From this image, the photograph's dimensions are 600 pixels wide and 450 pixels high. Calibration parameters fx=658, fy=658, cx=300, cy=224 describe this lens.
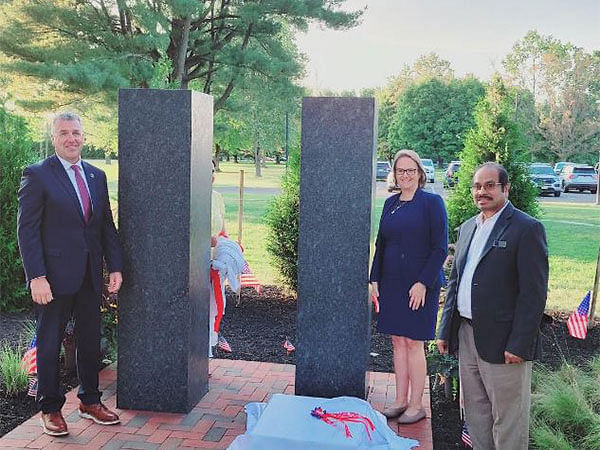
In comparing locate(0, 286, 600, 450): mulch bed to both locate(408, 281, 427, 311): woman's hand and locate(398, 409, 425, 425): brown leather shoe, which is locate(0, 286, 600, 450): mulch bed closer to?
locate(398, 409, 425, 425): brown leather shoe

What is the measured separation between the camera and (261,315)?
23.7 ft

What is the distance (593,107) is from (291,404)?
34.7 metres

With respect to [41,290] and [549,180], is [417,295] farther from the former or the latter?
[549,180]

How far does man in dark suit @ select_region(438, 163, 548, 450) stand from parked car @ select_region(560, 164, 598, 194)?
28.7m

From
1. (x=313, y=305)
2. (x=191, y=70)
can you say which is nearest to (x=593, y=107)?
(x=191, y=70)

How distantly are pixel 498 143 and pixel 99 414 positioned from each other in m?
4.14

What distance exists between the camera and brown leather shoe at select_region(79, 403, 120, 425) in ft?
13.3

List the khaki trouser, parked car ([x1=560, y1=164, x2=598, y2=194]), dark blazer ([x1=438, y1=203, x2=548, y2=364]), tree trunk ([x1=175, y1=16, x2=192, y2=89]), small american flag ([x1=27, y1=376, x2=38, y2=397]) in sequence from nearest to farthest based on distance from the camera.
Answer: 1. dark blazer ([x1=438, y1=203, x2=548, y2=364])
2. the khaki trouser
3. small american flag ([x1=27, y1=376, x2=38, y2=397])
4. tree trunk ([x1=175, y1=16, x2=192, y2=89])
5. parked car ([x1=560, y1=164, x2=598, y2=194])

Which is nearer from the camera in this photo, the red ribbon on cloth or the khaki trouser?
the khaki trouser

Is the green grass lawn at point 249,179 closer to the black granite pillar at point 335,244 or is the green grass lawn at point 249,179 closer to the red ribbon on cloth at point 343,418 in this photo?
the black granite pillar at point 335,244

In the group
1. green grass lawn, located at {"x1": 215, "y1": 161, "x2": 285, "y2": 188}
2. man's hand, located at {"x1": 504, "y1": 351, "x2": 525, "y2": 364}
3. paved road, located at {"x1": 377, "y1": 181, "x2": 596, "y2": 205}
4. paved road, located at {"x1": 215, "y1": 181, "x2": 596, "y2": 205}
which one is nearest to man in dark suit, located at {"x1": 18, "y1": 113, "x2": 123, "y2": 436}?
man's hand, located at {"x1": 504, "y1": 351, "x2": 525, "y2": 364}

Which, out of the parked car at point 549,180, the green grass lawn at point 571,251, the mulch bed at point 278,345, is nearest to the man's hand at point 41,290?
the mulch bed at point 278,345

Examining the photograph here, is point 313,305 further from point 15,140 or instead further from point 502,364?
point 15,140

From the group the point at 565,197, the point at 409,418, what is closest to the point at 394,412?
the point at 409,418
